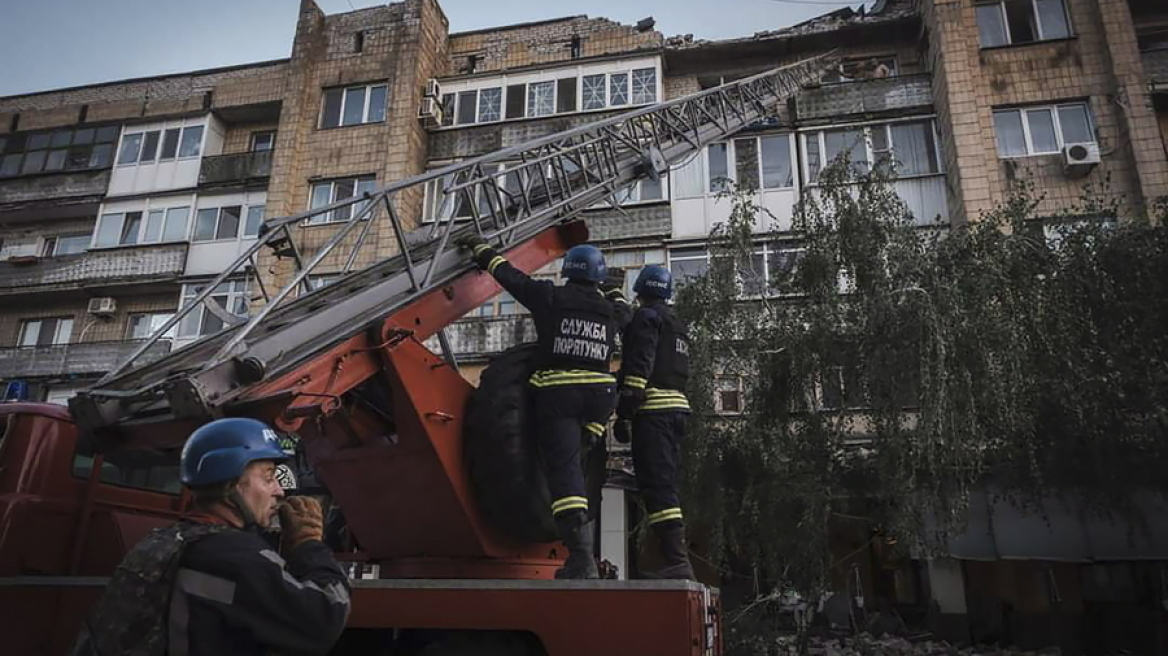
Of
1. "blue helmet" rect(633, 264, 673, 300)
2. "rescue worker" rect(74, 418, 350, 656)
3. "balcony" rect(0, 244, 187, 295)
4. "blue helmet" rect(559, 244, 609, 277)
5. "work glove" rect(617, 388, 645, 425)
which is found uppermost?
"balcony" rect(0, 244, 187, 295)

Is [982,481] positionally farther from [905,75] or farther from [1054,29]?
→ [1054,29]

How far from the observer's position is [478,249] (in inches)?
199

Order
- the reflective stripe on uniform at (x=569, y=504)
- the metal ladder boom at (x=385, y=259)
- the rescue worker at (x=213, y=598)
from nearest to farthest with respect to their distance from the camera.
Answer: the rescue worker at (x=213, y=598)
the metal ladder boom at (x=385, y=259)
the reflective stripe on uniform at (x=569, y=504)

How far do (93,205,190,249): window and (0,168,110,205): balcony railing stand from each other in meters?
1.09

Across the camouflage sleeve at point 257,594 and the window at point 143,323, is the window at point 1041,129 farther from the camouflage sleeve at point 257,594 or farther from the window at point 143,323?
the window at point 143,323

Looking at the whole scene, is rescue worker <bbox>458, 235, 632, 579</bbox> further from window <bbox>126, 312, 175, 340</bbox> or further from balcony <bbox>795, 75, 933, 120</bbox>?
window <bbox>126, 312, 175, 340</bbox>

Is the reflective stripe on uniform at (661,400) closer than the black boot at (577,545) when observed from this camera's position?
No

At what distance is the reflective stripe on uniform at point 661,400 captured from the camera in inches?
197

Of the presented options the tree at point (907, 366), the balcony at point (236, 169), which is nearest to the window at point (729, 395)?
the tree at point (907, 366)

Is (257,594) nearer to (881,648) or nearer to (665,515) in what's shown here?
(665,515)

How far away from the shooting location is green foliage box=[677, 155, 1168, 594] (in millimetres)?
8633

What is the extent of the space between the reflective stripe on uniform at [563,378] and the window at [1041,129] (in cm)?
1508

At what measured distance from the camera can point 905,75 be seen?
17.3 metres

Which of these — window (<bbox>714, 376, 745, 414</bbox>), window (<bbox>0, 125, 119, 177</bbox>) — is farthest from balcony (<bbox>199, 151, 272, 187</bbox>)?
window (<bbox>714, 376, 745, 414</bbox>)
